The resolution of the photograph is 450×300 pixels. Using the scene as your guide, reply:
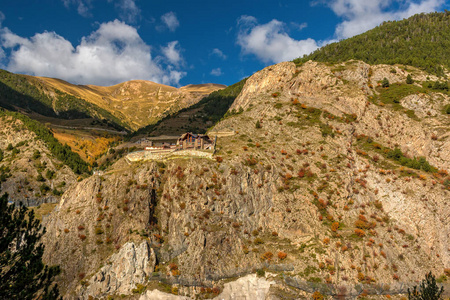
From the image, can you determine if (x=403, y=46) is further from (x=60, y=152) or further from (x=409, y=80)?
(x=60, y=152)

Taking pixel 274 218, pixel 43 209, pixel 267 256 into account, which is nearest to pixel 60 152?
pixel 43 209

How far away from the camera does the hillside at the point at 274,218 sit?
49.8 metres

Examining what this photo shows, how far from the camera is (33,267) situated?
22.5 metres

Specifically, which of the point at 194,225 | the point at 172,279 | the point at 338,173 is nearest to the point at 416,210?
the point at 338,173

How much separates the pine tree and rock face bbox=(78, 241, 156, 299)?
26.8 metres

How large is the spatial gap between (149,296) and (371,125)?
231ft

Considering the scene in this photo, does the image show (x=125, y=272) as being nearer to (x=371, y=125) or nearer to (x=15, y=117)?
(x=371, y=125)

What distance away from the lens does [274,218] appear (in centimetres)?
5991

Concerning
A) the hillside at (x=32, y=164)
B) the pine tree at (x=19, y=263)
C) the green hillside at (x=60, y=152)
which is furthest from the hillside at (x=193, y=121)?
the pine tree at (x=19, y=263)

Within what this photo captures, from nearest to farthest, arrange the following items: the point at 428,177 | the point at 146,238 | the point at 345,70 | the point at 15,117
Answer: the point at 146,238
the point at 428,177
the point at 345,70
the point at 15,117

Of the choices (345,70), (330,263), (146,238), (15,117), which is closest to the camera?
(330,263)

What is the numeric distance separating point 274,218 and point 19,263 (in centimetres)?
4512

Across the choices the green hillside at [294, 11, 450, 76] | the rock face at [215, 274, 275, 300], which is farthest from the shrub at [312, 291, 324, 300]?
the green hillside at [294, 11, 450, 76]

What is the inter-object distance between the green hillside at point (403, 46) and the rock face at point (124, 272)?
120 meters
